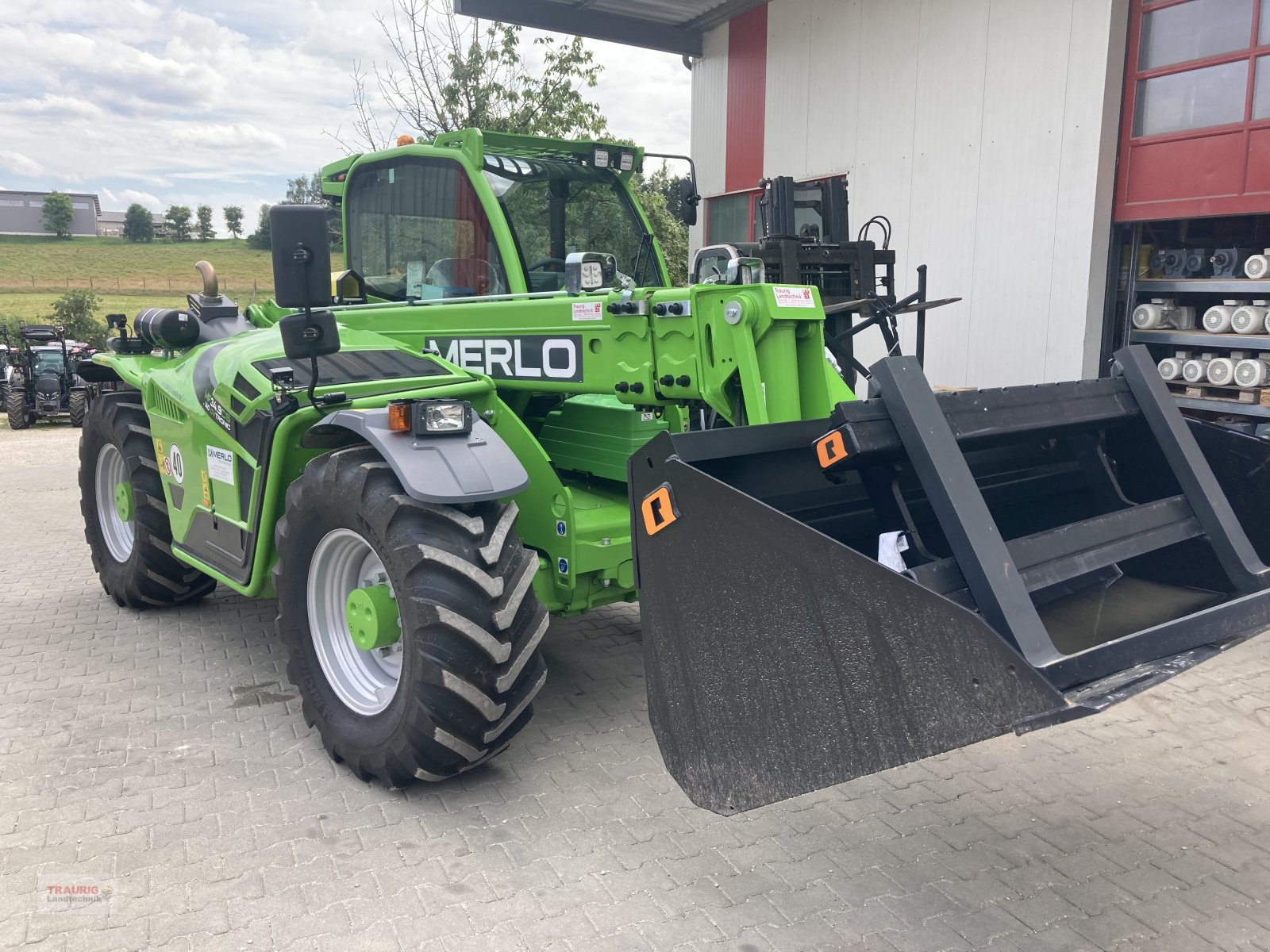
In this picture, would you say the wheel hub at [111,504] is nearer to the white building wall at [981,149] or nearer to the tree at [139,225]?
the white building wall at [981,149]

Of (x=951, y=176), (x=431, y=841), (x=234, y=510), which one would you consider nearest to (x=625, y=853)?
(x=431, y=841)

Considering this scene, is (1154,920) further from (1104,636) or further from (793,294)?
(793,294)

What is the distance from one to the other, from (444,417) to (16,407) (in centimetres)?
1811

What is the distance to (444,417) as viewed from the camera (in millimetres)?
3547

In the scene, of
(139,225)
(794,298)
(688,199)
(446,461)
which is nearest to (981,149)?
(688,199)

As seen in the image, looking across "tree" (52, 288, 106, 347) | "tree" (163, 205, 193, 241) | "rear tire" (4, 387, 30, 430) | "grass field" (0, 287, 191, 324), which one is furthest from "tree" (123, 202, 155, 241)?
"rear tire" (4, 387, 30, 430)

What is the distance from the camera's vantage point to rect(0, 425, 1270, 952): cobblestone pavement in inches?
109

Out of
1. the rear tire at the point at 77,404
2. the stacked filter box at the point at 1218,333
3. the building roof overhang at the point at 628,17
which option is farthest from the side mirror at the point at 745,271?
the rear tire at the point at 77,404

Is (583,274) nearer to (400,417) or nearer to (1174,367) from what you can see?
(400,417)

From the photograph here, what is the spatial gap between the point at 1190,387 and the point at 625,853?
6.88 m

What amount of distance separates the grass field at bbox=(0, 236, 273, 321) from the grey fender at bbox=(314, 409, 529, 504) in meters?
30.3

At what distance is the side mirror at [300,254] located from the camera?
338cm

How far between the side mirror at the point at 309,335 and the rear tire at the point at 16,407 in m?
17.6

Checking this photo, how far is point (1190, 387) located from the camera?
8023 mm
